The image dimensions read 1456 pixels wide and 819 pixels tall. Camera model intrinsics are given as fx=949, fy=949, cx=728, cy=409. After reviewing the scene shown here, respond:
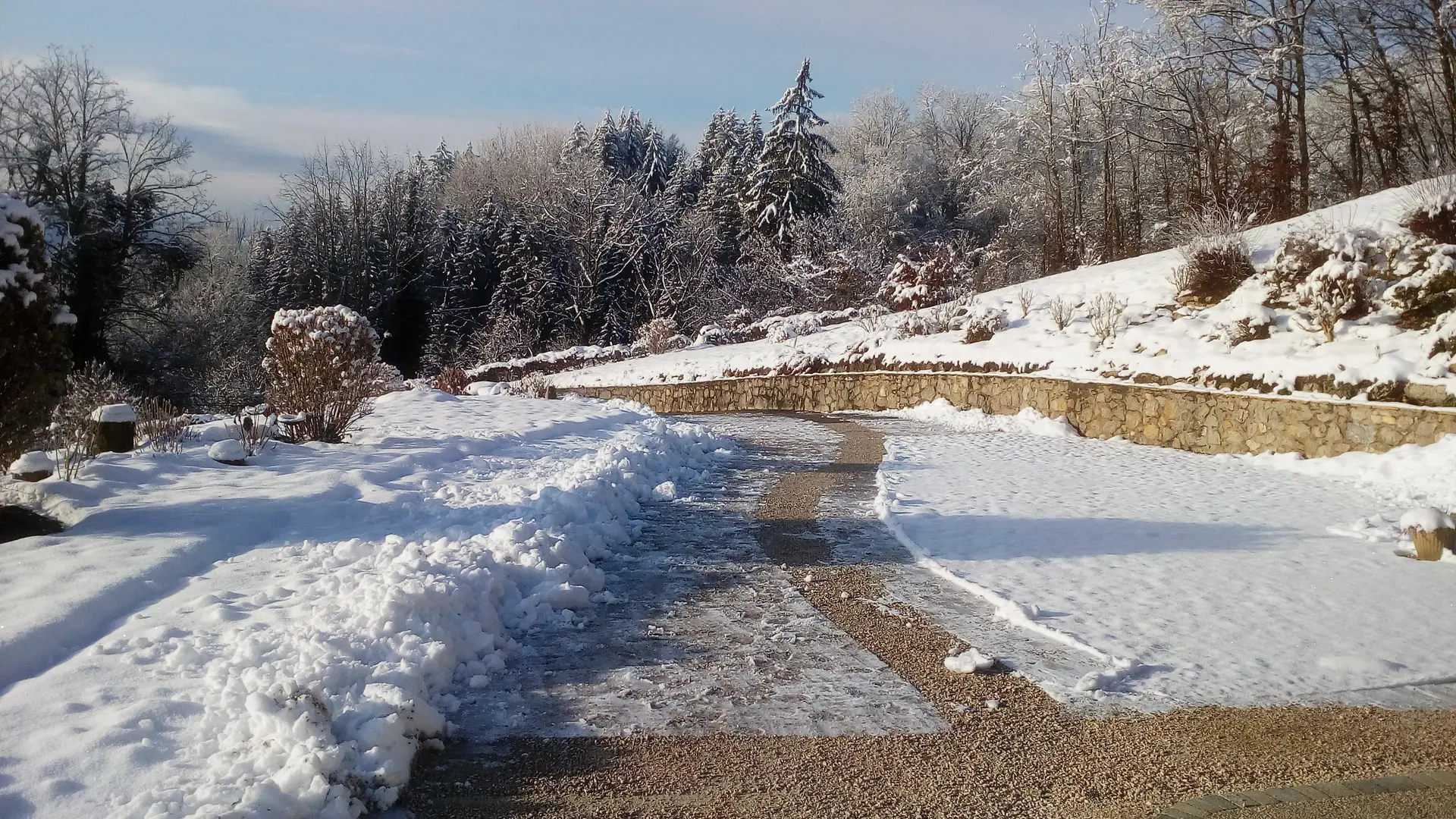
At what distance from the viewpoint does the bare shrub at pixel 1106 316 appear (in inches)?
561

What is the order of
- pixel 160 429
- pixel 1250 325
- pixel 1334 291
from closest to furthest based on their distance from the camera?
1. pixel 160 429
2. pixel 1334 291
3. pixel 1250 325

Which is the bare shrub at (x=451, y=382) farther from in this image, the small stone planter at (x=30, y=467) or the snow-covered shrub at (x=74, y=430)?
the small stone planter at (x=30, y=467)

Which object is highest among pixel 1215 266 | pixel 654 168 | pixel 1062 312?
pixel 654 168

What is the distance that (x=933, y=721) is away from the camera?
4039mm

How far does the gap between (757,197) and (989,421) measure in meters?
27.6

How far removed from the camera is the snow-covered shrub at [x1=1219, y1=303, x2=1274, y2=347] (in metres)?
12.1

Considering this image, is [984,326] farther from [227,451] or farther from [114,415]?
[114,415]

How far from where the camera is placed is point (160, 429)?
8703mm

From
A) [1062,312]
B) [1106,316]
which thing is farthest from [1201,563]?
[1062,312]

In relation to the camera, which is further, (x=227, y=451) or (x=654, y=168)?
(x=654, y=168)

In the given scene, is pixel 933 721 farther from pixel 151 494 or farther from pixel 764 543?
pixel 151 494

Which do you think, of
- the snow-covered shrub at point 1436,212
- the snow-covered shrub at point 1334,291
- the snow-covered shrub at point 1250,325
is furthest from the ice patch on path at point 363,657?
the snow-covered shrub at point 1436,212

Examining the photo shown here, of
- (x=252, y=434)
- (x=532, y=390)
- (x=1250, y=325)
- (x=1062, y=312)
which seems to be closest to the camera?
(x=252, y=434)

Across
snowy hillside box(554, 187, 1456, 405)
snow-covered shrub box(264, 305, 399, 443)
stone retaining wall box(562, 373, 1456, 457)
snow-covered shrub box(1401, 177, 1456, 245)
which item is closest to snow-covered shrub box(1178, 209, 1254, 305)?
snowy hillside box(554, 187, 1456, 405)
